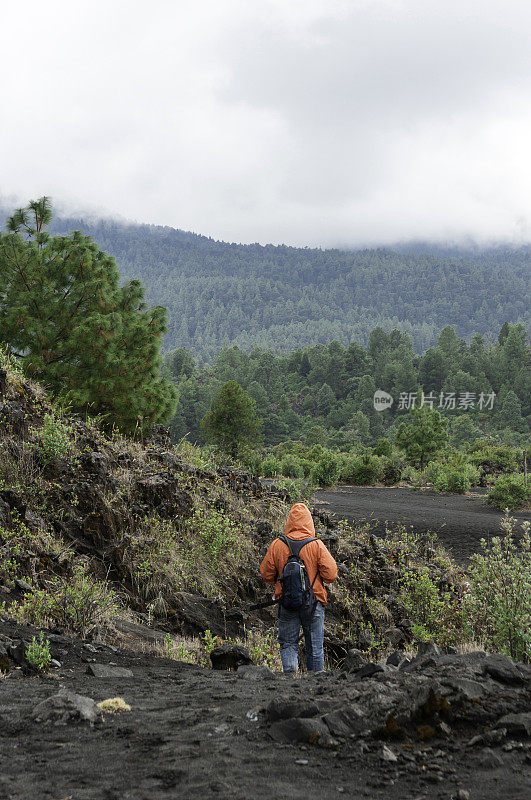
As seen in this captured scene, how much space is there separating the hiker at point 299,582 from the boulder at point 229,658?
427 mm

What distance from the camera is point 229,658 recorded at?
16.1 ft

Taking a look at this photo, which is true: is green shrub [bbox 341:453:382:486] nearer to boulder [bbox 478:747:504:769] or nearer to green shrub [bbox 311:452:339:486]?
green shrub [bbox 311:452:339:486]

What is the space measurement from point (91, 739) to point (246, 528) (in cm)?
632

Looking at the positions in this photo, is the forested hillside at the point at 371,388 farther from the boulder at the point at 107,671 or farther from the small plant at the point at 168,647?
the boulder at the point at 107,671

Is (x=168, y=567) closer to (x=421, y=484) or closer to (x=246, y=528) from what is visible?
(x=246, y=528)

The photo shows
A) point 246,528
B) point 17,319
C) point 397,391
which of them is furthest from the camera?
point 397,391

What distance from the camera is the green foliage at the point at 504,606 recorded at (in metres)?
4.81

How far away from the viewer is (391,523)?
15.2 meters

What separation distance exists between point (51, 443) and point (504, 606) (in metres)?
5.65

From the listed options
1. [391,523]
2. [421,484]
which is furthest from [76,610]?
[421,484]

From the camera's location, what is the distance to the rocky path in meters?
2.12

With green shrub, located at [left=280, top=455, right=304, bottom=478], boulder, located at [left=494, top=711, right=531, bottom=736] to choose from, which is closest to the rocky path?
boulder, located at [left=494, top=711, right=531, bottom=736]

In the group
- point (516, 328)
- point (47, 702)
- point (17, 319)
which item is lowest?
point (47, 702)

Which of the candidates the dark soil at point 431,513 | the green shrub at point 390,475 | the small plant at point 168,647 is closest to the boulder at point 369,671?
the small plant at point 168,647
